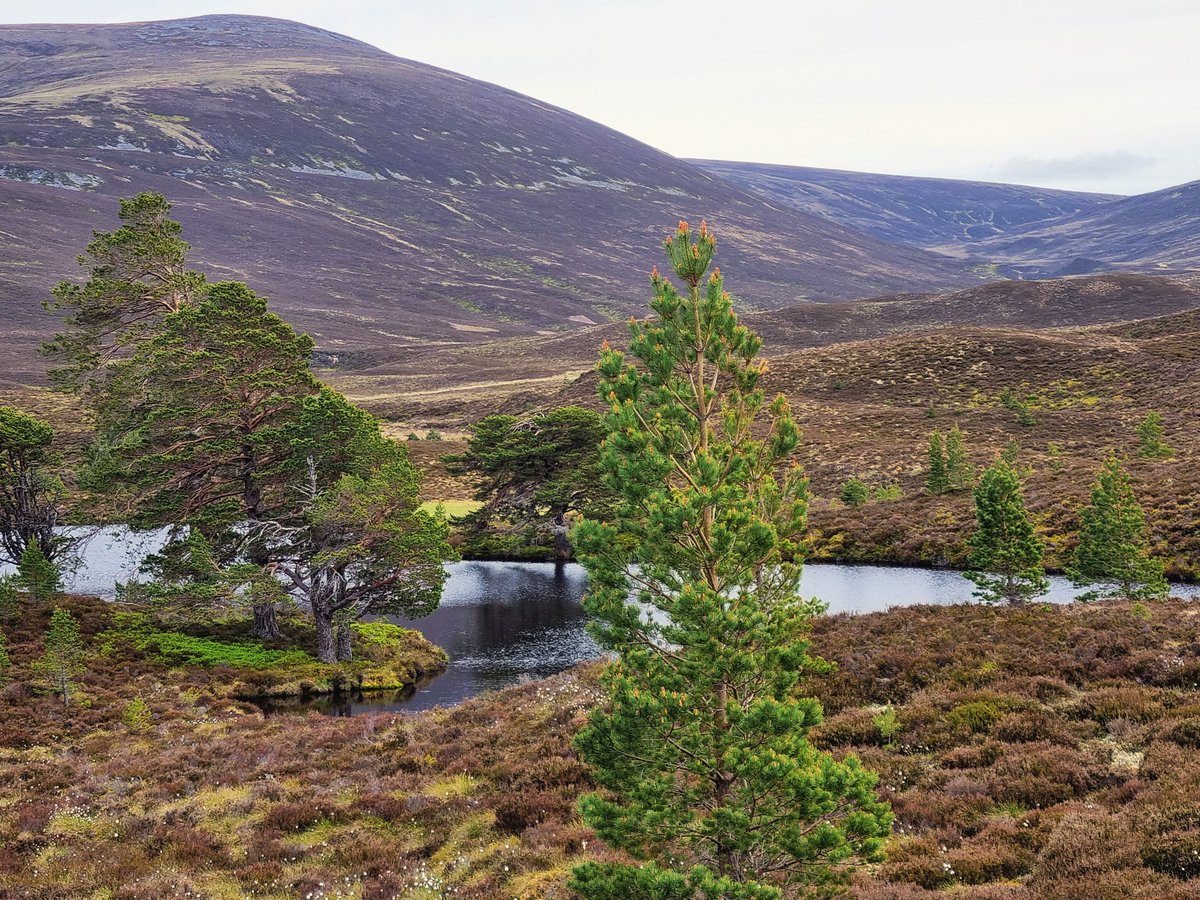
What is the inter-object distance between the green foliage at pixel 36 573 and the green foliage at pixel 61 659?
5.10 m

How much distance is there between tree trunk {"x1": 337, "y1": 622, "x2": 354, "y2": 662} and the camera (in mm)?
33875

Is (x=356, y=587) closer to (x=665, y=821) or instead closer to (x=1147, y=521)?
(x=665, y=821)

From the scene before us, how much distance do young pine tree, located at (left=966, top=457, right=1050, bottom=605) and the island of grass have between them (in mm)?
24106

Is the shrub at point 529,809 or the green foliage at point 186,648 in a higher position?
the shrub at point 529,809

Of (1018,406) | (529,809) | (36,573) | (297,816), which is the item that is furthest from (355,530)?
(1018,406)

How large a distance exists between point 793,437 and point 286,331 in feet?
95.3

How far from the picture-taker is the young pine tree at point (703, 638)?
8.45m

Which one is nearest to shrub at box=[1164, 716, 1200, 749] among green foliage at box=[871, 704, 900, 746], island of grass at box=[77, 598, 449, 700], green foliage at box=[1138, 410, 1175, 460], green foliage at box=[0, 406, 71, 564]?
green foliage at box=[871, 704, 900, 746]

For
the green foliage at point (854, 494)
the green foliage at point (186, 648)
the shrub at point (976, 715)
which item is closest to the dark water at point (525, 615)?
the green foliage at point (186, 648)

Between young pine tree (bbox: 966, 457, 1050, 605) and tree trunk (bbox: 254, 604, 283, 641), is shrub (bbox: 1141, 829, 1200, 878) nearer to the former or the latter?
young pine tree (bbox: 966, 457, 1050, 605)

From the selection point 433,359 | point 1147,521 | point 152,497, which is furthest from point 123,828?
point 433,359

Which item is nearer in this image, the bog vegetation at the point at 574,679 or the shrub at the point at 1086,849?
the bog vegetation at the point at 574,679

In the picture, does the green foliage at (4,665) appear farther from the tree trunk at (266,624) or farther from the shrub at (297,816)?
the shrub at (297,816)

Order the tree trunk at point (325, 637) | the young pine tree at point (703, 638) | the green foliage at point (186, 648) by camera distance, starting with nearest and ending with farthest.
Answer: the young pine tree at point (703, 638)
the green foliage at point (186, 648)
the tree trunk at point (325, 637)
